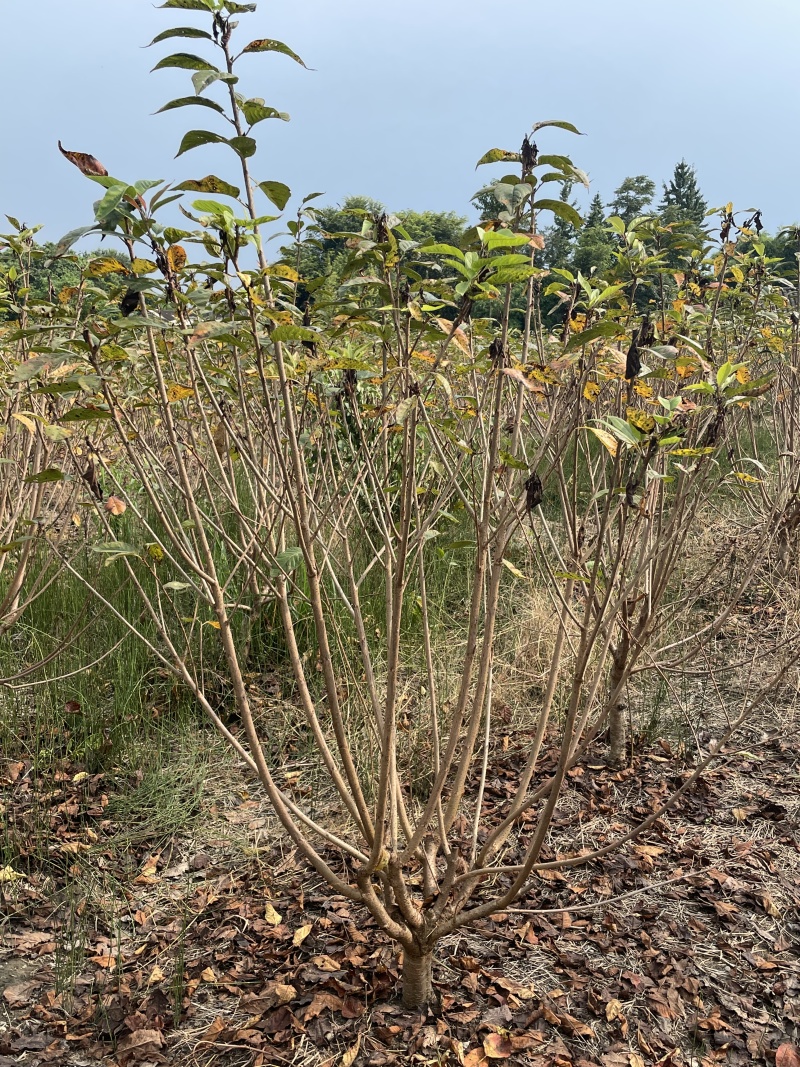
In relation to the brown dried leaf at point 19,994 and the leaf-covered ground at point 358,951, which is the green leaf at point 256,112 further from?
the brown dried leaf at point 19,994

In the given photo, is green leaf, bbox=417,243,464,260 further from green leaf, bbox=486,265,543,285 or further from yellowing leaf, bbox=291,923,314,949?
yellowing leaf, bbox=291,923,314,949

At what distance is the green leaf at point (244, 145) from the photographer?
1274mm

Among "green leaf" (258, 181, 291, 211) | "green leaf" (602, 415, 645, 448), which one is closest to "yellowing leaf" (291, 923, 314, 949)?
"green leaf" (602, 415, 645, 448)

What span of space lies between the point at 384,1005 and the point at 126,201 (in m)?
1.94

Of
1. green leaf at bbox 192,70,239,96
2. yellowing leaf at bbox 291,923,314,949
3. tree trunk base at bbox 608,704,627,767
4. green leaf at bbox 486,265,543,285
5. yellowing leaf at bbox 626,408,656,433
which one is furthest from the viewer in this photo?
tree trunk base at bbox 608,704,627,767

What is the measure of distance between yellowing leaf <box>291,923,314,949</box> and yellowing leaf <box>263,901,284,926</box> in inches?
2.5

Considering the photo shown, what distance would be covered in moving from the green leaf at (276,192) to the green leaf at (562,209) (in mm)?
521

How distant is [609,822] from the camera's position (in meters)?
2.65

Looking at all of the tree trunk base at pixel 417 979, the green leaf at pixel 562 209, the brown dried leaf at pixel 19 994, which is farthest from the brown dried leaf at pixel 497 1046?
the green leaf at pixel 562 209

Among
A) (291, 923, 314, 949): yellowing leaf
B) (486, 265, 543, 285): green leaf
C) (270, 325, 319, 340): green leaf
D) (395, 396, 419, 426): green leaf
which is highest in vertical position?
(486, 265, 543, 285): green leaf

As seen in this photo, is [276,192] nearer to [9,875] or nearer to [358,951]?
[358,951]

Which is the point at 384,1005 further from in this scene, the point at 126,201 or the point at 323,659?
the point at 126,201

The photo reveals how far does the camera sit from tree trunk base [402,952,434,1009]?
1.85 m

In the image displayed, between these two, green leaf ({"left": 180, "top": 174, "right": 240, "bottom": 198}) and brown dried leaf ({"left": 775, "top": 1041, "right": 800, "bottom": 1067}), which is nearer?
green leaf ({"left": 180, "top": 174, "right": 240, "bottom": 198})
